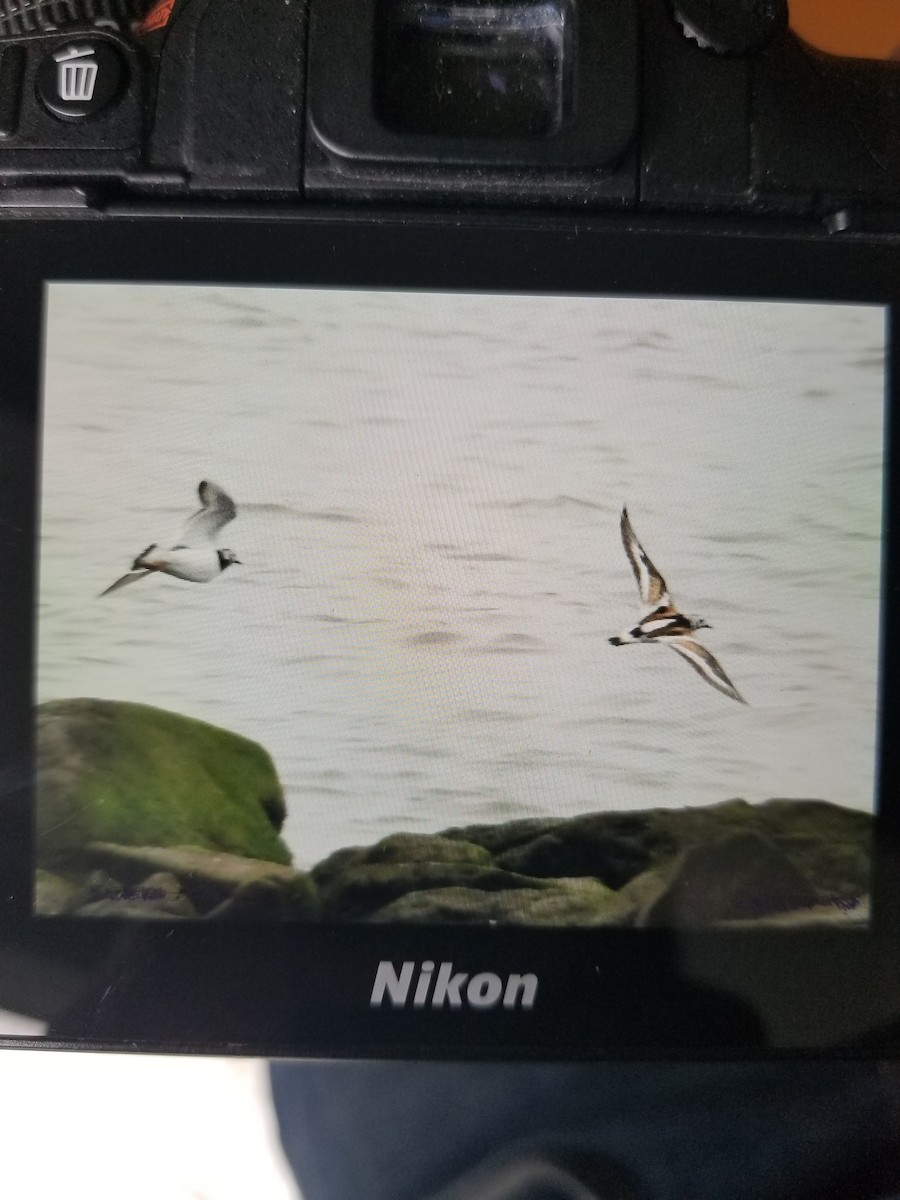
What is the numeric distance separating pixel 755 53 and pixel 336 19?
14cm

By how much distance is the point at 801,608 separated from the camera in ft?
1.15

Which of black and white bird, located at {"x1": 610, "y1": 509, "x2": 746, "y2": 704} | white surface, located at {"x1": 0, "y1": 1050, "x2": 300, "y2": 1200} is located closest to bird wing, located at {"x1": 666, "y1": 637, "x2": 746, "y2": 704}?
black and white bird, located at {"x1": 610, "y1": 509, "x2": 746, "y2": 704}

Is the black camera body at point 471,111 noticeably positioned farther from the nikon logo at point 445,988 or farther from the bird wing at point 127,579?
the nikon logo at point 445,988

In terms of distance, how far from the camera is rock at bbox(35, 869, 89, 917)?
0.35m

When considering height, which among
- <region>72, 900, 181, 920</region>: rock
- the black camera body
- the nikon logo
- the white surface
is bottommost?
the white surface

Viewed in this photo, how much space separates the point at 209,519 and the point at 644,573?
0.15 m

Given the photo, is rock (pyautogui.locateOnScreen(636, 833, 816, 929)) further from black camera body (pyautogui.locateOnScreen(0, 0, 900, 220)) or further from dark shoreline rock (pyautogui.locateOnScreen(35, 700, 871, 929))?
black camera body (pyautogui.locateOnScreen(0, 0, 900, 220))

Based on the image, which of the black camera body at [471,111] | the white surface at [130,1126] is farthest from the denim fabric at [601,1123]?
the black camera body at [471,111]

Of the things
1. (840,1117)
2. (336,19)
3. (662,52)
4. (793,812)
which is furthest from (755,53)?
(840,1117)

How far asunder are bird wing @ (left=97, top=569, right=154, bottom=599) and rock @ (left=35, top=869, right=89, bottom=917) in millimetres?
97

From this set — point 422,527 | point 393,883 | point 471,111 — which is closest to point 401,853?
point 393,883

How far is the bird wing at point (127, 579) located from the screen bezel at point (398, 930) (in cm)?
3

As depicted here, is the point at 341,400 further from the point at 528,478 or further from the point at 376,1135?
the point at 376,1135

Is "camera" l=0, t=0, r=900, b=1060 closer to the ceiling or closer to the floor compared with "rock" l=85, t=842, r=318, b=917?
closer to the ceiling
